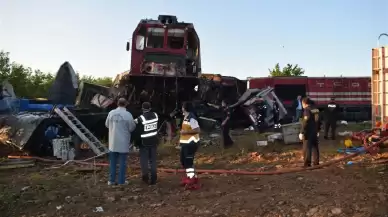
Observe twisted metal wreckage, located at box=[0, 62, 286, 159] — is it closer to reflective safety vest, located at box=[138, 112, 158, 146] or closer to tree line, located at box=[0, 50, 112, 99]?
reflective safety vest, located at box=[138, 112, 158, 146]

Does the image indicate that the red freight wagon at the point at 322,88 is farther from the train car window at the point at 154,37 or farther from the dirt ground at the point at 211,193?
the dirt ground at the point at 211,193

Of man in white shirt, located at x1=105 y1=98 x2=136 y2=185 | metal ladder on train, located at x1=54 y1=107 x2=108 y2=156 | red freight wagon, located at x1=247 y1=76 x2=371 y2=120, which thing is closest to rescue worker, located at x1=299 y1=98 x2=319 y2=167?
man in white shirt, located at x1=105 y1=98 x2=136 y2=185

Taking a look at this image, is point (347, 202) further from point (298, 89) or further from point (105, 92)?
point (298, 89)

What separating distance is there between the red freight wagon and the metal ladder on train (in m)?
12.9

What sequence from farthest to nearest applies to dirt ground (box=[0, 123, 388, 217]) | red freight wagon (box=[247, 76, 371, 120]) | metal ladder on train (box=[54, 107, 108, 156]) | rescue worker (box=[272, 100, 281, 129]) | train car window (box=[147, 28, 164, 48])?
red freight wagon (box=[247, 76, 371, 120]), rescue worker (box=[272, 100, 281, 129]), train car window (box=[147, 28, 164, 48]), metal ladder on train (box=[54, 107, 108, 156]), dirt ground (box=[0, 123, 388, 217])

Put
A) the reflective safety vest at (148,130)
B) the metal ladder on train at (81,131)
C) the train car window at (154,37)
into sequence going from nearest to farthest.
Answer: the reflective safety vest at (148,130), the metal ladder on train at (81,131), the train car window at (154,37)

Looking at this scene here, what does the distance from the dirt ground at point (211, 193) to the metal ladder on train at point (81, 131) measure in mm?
1579

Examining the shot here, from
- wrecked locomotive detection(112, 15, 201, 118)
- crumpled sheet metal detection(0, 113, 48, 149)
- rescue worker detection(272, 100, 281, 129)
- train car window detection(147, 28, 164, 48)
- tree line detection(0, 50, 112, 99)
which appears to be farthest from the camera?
tree line detection(0, 50, 112, 99)

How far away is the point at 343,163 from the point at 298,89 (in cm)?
1428

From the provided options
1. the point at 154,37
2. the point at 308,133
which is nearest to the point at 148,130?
the point at 308,133

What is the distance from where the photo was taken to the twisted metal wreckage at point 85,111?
1044 cm

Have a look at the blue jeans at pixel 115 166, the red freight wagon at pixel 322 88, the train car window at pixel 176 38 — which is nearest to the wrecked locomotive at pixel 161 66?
the train car window at pixel 176 38

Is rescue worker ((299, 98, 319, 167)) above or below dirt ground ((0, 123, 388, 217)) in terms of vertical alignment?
above

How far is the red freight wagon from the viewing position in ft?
71.9
